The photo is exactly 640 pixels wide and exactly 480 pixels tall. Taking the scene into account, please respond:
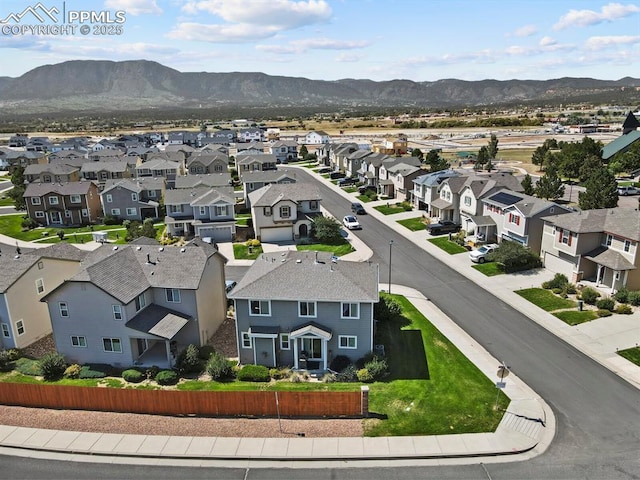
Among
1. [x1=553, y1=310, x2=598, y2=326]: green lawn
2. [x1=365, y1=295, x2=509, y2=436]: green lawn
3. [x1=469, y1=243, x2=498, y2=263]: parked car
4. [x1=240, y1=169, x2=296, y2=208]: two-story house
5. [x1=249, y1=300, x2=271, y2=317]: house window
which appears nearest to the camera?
[x1=365, y1=295, x2=509, y2=436]: green lawn

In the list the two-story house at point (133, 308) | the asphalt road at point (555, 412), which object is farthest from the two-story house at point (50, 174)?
the asphalt road at point (555, 412)

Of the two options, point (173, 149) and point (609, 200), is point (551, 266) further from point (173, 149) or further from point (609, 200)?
point (173, 149)

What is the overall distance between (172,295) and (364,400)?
16.3 m

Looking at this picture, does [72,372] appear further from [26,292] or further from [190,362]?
[26,292]

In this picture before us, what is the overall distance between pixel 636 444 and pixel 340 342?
17183 mm

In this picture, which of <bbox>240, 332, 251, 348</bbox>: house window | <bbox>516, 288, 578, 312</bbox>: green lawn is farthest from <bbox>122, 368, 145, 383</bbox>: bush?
<bbox>516, 288, 578, 312</bbox>: green lawn

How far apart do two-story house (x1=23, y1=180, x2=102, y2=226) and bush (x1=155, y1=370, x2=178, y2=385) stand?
53.1 m

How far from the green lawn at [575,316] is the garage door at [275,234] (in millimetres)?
34190

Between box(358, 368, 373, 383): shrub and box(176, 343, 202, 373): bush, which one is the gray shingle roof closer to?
box(358, 368, 373, 383): shrub

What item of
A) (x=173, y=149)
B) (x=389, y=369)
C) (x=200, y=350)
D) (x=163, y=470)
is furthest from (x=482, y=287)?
(x=173, y=149)

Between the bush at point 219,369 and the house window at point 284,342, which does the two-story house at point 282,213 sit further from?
the bush at point 219,369

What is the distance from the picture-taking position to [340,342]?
31.8 metres

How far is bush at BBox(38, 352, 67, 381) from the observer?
31330 millimetres

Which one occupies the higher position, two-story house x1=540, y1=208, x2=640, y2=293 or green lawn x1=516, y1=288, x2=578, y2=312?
two-story house x1=540, y1=208, x2=640, y2=293
